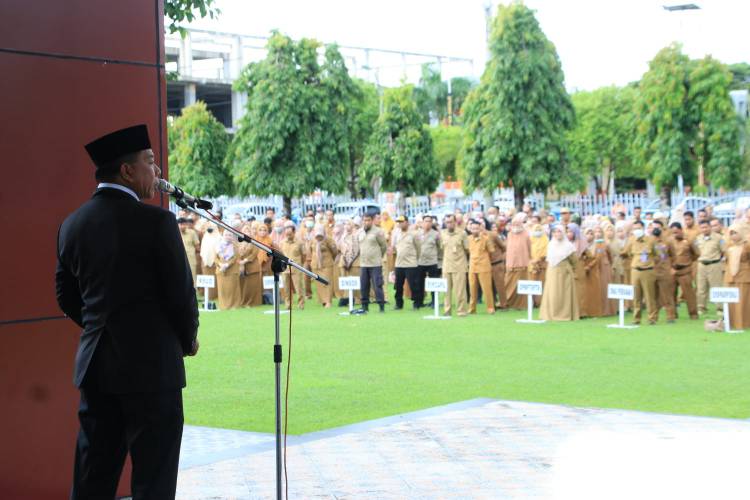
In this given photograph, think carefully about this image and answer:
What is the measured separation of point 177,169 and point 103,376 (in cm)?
4415

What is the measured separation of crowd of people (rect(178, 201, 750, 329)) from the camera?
18.9 metres

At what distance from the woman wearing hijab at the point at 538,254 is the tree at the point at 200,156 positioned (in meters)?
27.4

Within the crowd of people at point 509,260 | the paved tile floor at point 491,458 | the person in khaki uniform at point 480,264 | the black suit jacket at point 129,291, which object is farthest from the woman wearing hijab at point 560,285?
the black suit jacket at point 129,291

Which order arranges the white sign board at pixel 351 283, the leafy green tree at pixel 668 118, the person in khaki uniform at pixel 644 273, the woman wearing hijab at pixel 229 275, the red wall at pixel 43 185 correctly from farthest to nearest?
the leafy green tree at pixel 668 118
the woman wearing hijab at pixel 229 275
the white sign board at pixel 351 283
the person in khaki uniform at pixel 644 273
the red wall at pixel 43 185

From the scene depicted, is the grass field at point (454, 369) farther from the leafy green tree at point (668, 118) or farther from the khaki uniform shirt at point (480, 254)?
the leafy green tree at point (668, 118)

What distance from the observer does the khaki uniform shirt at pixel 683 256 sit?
19.3 m

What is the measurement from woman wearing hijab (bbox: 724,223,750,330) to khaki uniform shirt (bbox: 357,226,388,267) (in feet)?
23.2

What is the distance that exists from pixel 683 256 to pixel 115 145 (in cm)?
1615

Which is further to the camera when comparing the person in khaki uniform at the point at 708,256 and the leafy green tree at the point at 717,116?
the leafy green tree at the point at 717,116

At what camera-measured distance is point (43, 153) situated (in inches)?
244

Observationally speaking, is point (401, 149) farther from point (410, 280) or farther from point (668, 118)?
point (410, 280)

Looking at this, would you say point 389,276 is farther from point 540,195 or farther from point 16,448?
point 16,448

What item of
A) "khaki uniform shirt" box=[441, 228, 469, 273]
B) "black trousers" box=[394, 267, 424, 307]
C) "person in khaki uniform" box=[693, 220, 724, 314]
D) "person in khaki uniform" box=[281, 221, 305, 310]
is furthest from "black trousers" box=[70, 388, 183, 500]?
"person in khaki uniform" box=[281, 221, 305, 310]

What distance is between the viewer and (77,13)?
6375mm
